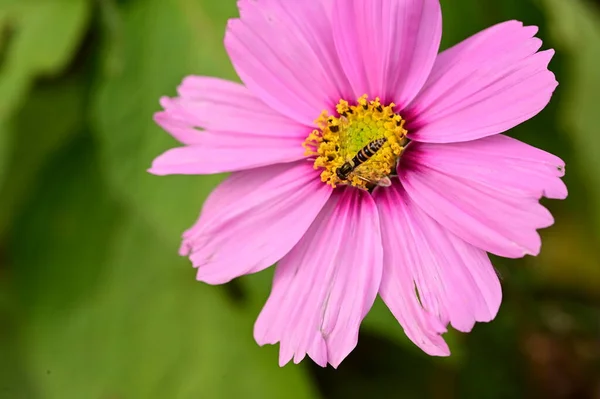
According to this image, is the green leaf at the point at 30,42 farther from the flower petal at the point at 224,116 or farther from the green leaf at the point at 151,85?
the flower petal at the point at 224,116

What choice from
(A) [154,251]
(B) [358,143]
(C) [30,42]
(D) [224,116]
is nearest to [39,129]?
(C) [30,42]

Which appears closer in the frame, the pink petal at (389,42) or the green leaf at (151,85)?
the pink petal at (389,42)

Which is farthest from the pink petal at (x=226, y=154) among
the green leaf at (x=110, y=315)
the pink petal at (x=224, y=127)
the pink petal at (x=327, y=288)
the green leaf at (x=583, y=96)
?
the green leaf at (x=583, y=96)

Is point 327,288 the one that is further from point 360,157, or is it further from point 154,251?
point 154,251

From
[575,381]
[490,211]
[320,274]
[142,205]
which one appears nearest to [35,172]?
[142,205]

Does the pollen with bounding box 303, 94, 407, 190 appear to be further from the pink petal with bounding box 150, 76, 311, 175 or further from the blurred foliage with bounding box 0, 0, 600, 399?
the blurred foliage with bounding box 0, 0, 600, 399

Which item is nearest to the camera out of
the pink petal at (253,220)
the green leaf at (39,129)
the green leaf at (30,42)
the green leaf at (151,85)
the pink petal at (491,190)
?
the pink petal at (491,190)

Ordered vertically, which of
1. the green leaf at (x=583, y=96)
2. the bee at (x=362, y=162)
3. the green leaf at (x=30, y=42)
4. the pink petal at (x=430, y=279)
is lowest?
the green leaf at (x=583, y=96)

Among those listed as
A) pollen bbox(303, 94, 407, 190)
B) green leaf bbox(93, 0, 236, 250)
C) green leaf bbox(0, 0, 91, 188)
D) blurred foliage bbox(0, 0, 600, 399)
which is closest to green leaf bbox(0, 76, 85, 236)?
blurred foliage bbox(0, 0, 600, 399)
